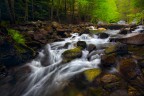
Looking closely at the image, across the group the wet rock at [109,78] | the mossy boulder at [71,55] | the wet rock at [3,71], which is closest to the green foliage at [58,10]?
the wet rock at [109,78]

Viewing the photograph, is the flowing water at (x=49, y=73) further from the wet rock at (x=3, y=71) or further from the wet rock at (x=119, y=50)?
the wet rock at (x=3, y=71)

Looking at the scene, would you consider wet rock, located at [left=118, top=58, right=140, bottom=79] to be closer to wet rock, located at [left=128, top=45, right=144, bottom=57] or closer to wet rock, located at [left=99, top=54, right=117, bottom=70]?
wet rock, located at [left=99, top=54, right=117, bottom=70]

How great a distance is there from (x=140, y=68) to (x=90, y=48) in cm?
426

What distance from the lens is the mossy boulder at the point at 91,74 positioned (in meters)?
7.83

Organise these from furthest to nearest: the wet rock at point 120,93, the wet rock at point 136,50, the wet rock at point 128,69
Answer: the wet rock at point 136,50
the wet rock at point 128,69
the wet rock at point 120,93

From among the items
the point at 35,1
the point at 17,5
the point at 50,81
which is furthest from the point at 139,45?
the point at 35,1

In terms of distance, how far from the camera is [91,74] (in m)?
8.08

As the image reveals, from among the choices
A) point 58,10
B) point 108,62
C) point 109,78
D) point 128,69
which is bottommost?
point 109,78

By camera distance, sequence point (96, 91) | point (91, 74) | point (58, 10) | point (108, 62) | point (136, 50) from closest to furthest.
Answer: point (96, 91)
point (91, 74)
point (108, 62)
point (136, 50)
point (58, 10)

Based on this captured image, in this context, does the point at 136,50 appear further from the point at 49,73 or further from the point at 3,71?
the point at 3,71

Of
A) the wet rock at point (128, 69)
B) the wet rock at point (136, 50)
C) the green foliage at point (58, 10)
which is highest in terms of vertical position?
the green foliage at point (58, 10)

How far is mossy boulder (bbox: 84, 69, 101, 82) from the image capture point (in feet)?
25.7

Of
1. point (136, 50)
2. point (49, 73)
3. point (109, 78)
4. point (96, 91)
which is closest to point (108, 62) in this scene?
point (109, 78)

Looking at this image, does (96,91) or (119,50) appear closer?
(96,91)
